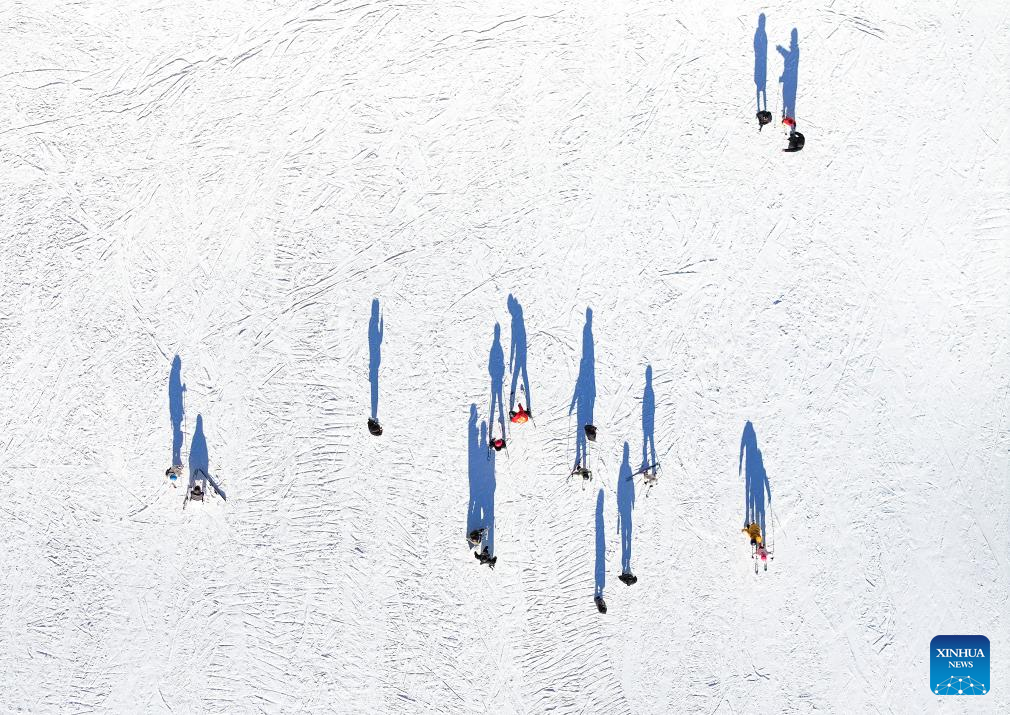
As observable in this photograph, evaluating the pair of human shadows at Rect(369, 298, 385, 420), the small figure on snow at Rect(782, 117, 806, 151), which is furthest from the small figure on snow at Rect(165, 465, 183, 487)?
the small figure on snow at Rect(782, 117, 806, 151)

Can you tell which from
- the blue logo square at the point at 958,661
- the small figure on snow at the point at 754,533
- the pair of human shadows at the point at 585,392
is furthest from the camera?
the pair of human shadows at the point at 585,392

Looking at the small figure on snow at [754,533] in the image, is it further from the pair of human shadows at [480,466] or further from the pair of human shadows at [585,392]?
the pair of human shadows at [480,466]

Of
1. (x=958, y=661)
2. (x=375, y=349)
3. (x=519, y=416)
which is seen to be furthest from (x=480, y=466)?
(x=958, y=661)

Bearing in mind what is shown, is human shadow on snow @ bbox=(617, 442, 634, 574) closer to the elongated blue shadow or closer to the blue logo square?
the elongated blue shadow

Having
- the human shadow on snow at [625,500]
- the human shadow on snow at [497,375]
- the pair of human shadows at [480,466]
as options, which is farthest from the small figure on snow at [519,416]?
the human shadow on snow at [625,500]

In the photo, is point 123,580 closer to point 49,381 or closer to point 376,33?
point 49,381

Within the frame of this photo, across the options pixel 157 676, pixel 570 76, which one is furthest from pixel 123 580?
pixel 570 76
